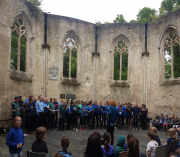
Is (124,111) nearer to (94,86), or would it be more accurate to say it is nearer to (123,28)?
(94,86)

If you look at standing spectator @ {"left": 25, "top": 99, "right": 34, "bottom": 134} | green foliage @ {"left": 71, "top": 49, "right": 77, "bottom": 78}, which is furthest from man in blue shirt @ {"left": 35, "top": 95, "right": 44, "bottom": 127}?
green foliage @ {"left": 71, "top": 49, "right": 77, "bottom": 78}

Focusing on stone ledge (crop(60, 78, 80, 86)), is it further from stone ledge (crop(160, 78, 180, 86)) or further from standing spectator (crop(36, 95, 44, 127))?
stone ledge (crop(160, 78, 180, 86))

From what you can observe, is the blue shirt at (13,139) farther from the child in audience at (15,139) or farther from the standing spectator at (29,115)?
the standing spectator at (29,115)

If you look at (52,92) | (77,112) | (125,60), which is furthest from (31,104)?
(125,60)

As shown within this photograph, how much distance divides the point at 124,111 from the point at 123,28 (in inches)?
289

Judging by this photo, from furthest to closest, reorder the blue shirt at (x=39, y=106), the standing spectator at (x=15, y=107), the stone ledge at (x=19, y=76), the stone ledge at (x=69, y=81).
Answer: the stone ledge at (x=69, y=81) → the stone ledge at (x=19, y=76) → the blue shirt at (x=39, y=106) → the standing spectator at (x=15, y=107)

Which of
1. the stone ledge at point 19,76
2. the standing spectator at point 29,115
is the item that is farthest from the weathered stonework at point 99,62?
the standing spectator at point 29,115

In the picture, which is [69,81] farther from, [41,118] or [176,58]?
[176,58]

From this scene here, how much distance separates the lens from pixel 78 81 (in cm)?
1512

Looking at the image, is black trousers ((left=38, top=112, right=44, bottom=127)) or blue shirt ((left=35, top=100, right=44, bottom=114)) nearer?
blue shirt ((left=35, top=100, right=44, bottom=114))

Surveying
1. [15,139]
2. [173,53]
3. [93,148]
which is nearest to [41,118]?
[15,139]

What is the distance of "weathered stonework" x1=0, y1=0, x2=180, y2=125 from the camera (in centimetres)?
1291

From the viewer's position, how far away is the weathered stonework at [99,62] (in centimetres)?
1291

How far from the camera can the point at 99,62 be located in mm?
15742
